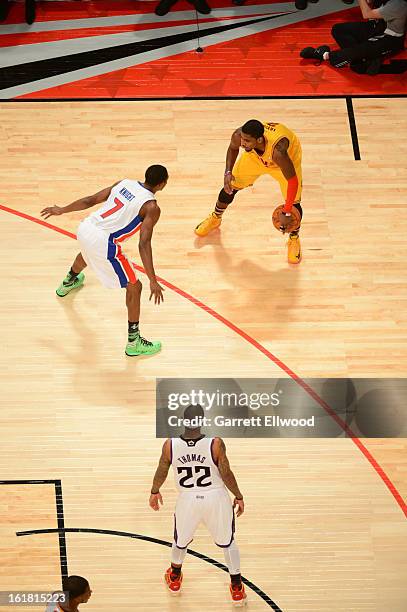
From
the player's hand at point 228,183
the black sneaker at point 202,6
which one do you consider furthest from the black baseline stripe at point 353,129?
the black sneaker at point 202,6

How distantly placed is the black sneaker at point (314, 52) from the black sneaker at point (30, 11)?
9.73 feet

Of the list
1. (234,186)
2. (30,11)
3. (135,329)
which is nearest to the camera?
(135,329)

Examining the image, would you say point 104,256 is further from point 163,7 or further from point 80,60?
point 163,7

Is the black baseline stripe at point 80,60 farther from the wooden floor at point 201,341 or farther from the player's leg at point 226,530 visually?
the player's leg at point 226,530

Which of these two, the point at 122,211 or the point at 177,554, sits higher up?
the point at 122,211

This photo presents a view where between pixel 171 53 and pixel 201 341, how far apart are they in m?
Result: 3.93

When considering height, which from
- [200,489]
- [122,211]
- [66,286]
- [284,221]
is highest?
[122,211]

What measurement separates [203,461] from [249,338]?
217 cm

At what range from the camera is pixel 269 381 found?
25.9ft

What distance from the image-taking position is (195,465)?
6137 mm

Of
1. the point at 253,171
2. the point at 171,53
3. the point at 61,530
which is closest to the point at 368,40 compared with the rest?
the point at 171,53

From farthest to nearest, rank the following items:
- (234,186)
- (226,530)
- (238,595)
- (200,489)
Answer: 1. (234,186)
2. (238,595)
3. (226,530)
4. (200,489)

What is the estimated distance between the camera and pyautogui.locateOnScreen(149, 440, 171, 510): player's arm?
243 inches

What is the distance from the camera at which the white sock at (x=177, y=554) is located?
6.52m
